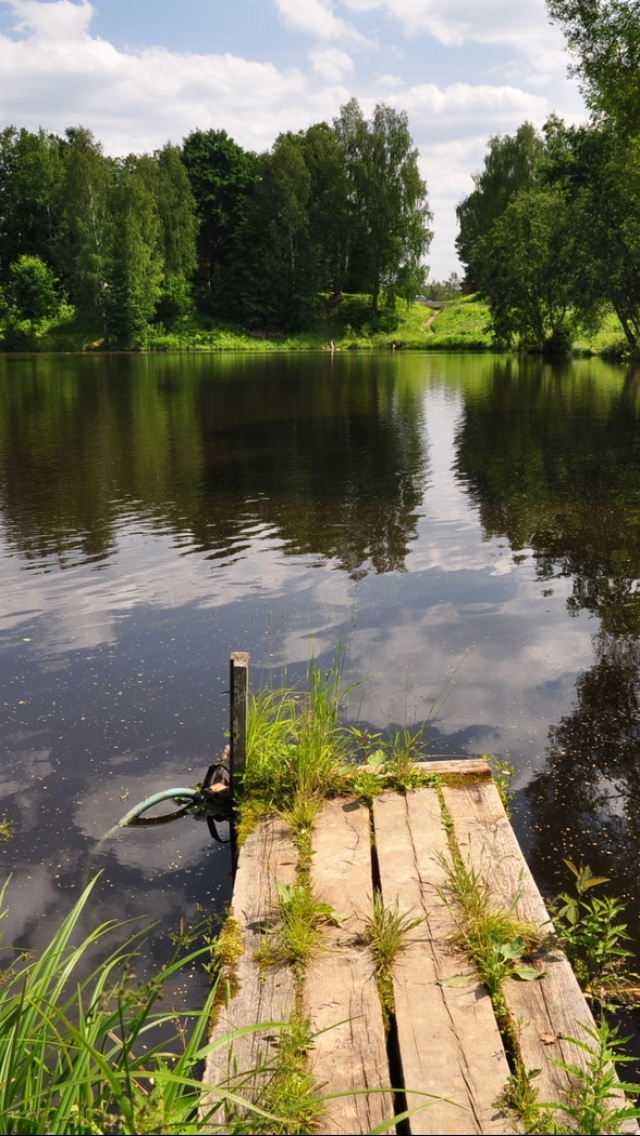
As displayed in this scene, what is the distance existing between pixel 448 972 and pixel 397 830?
4.37 feet

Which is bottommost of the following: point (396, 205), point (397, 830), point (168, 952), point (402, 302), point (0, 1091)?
point (168, 952)

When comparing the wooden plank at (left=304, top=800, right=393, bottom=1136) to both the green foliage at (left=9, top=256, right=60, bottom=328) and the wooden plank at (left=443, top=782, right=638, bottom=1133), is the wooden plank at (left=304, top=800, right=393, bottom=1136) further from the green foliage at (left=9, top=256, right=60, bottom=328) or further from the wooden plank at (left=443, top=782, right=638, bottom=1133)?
the green foliage at (left=9, top=256, right=60, bottom=328)

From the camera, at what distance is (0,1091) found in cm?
271

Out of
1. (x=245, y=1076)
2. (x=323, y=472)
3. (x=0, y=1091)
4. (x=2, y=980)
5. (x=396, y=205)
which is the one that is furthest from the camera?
(x=396, y=205)

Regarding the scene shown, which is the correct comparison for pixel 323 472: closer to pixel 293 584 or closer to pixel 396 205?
pixel 293 584

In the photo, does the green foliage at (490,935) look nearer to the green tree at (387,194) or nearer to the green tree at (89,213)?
the green tree at (89,213)

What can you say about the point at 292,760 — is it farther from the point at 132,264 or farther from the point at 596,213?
the point at 132,264

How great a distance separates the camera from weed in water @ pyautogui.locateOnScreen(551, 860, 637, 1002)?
4426 millimetres

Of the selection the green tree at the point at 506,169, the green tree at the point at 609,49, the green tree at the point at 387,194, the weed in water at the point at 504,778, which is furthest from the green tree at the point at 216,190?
the weed in water at the point at 504,778

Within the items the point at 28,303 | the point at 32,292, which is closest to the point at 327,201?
the point at 32,292

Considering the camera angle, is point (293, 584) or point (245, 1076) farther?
point (293, 584)

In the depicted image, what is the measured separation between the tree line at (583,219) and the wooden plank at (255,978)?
985 inches

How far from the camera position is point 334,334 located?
8119 cm

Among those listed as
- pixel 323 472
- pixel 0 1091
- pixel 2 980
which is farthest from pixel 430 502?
pixel 0 1091
